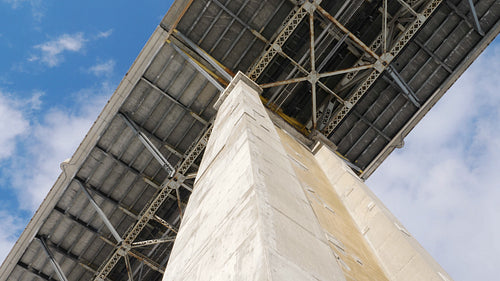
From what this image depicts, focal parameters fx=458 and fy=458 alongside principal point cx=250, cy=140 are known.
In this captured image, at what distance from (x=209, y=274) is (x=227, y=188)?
57.3 inches

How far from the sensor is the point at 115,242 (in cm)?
1764

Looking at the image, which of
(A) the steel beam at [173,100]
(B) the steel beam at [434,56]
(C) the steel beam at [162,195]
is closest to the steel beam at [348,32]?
(B) the steel beam at [434,56]

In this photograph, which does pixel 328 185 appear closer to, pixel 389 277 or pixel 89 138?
pixel 389 277

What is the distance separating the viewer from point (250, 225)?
12.1ft

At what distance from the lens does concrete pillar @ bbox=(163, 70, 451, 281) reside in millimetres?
3467

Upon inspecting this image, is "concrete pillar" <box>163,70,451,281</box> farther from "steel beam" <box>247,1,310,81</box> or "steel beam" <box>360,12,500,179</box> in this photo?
"steel beam" <box>360,12,500,179</box>

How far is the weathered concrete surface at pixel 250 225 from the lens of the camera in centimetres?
330

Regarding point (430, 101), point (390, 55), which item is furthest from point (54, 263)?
point (430, 101)

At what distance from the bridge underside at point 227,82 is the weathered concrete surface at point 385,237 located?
138 inches

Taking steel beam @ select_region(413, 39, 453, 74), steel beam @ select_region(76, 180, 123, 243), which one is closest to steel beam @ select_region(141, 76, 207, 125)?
steel beam @ select_region(76, 180, 123, 243)

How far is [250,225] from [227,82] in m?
10.9

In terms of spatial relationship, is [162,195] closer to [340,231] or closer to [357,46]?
[357,46]

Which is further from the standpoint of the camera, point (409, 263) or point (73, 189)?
point (73, 189)

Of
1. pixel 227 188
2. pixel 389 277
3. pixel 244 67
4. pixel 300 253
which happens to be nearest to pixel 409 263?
pixel 389 277
